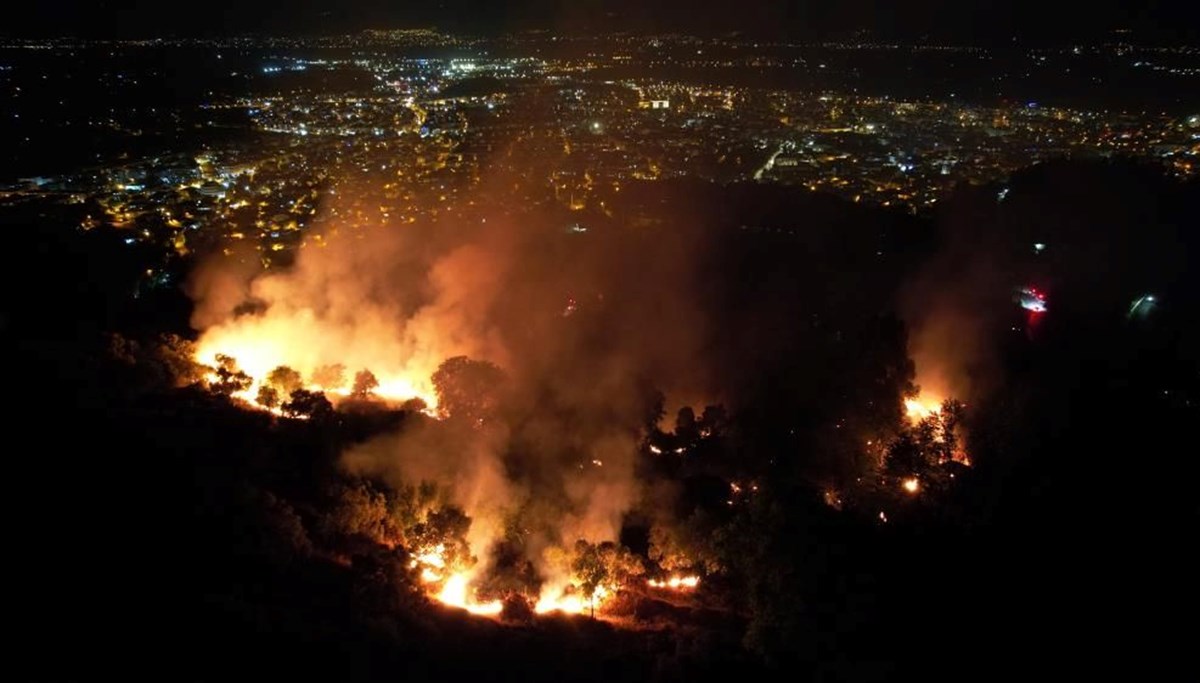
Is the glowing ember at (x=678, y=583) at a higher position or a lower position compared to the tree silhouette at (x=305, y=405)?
lower

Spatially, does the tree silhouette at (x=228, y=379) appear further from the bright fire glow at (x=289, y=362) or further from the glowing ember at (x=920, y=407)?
the glowing ember at (x=920, y=407)

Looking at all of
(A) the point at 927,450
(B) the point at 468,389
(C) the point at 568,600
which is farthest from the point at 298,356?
(A) the point at 927,450

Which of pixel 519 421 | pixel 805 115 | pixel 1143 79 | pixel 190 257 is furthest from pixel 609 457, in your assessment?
pixel 1143 79

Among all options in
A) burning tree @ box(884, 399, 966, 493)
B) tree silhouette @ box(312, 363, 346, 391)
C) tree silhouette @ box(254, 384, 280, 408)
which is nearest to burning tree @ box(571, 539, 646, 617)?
burning tree @ box(884, 399, 966, 493)

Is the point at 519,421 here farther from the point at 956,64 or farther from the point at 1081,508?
the point at 956,64

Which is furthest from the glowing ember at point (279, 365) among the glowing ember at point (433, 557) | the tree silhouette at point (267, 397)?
the glowing ember at point (433, 557)

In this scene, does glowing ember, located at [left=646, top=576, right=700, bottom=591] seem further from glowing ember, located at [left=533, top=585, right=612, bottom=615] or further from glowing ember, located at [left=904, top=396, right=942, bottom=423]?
glowing ember, located at [left=904, top=396, right=942, bottom=423]
